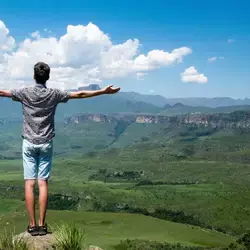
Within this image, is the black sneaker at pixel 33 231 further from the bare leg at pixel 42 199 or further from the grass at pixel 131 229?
the grass at pixel 131 229

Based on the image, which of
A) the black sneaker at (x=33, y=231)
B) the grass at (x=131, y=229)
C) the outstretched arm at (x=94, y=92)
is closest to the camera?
the black sneaker at (x=33, y=231)

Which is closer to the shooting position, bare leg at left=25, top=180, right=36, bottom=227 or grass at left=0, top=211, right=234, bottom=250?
bare leg at left=25, top=180, right=36, bottom=227

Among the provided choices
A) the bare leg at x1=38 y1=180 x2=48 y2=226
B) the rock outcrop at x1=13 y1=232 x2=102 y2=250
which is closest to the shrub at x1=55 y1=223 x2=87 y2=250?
the rock outcrop at x1=13 y1=232 x2=102 y2=250

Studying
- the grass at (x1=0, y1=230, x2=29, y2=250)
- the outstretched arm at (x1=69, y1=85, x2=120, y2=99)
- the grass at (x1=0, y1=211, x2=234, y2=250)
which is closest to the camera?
the grass at (x1=0, y1=230, x2=29, y2=250)

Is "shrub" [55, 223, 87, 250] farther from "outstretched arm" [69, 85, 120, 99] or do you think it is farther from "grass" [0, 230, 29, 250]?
"outstretched arm" [69, 85, 120, 99]

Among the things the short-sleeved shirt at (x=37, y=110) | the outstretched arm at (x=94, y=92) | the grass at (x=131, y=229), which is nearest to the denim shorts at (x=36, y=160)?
the short-sleeved shirt at (x=37, y=110)

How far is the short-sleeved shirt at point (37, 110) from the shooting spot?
9188mm

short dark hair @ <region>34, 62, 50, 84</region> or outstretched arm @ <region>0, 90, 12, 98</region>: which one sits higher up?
short dark hair @ <region>34, 62, 50, 84</region>

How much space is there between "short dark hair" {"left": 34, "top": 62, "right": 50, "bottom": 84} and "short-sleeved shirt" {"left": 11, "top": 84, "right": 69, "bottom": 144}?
0.71 feet

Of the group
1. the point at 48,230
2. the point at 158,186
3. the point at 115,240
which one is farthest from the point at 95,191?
the point at 48,230

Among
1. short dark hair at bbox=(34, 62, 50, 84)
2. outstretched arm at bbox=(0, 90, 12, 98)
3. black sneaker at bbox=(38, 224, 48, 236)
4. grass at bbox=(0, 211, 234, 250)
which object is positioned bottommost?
grass at bbox=(0, 211, 234, 250)

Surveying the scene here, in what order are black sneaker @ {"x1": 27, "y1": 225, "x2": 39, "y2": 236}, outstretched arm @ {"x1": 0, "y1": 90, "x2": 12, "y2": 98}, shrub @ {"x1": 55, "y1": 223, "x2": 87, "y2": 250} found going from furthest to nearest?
outstretched arm @ {"x1": 0, "y1": 90, "x2": 12, "y2": 98} → black sneaker @ {"x1": 27, "y1": 225, "x2": 39, "y2": 236} → shrub @ {"x1": 55, "y1": 223, "x2": 87, "y2": 250}

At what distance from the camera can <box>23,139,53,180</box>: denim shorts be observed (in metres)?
9.21

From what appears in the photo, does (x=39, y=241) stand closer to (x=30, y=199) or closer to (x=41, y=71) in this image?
(x=30, y=199)
